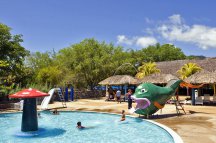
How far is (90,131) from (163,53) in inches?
2190

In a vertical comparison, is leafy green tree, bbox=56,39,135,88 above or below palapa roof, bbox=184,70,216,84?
above

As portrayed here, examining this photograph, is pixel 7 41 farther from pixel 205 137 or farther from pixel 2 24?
pixel 205 137

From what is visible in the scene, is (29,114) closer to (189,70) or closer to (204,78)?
(204,78)

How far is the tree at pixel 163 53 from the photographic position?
67.8 m

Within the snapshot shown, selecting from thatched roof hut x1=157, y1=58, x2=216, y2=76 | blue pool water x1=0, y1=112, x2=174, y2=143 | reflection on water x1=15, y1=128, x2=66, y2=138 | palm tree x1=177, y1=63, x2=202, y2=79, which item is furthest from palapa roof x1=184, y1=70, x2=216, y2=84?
reflection on water x1=15, y1=128, x2=66, y2=138

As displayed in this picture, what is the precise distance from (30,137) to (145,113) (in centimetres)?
755

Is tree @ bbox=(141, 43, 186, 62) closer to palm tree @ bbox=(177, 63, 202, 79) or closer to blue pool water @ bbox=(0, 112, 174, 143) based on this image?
palm tree @ bbox=(177, 63, 202, 79)

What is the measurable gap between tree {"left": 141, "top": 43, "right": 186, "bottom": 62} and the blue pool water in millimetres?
47776

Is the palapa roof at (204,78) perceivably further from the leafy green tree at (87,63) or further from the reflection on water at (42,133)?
the leafy green tree at (87,63)

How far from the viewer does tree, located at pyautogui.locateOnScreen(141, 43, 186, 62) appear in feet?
222

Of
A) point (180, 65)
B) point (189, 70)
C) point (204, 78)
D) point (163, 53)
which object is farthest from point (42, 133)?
point (163, 53)

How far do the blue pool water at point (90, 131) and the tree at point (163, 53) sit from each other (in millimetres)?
47776

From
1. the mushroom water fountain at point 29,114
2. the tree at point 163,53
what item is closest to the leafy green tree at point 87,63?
the mushroom water fountain at point 29,114

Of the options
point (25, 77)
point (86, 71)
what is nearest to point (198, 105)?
point (86, 71)
